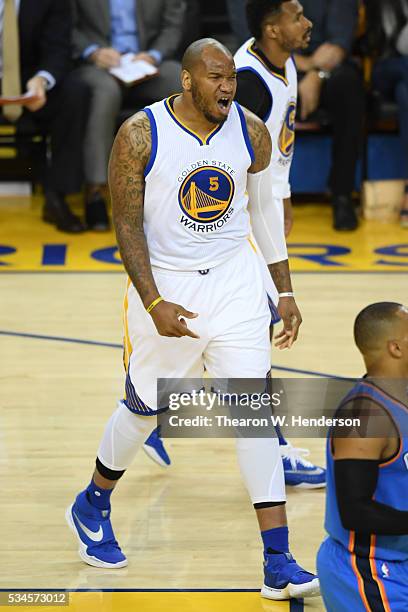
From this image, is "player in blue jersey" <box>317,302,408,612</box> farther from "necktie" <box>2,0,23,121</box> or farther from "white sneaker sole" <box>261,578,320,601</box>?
"necktie" <box>2,0,23,121</box>

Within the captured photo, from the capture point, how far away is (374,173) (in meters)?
9.50

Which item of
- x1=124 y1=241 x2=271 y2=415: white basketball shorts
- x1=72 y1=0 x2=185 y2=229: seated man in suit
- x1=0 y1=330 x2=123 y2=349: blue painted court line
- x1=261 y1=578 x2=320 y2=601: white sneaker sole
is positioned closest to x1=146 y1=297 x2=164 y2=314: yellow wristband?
x1=124 y1=241 x2=271 y2=415: white basketball shorts

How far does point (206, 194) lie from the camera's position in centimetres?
353

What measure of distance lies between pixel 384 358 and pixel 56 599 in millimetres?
1342

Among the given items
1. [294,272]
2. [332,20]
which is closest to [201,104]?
[294,272]

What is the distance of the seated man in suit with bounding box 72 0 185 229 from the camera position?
28.5 feet

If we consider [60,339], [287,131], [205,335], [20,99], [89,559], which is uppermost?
[287,131]

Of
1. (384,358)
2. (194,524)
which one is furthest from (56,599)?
(384,358)

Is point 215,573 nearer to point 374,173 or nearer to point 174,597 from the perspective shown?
point 174,597

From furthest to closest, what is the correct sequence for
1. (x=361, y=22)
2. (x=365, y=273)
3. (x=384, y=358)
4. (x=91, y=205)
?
(x=361, y=22), (x=91, y=205), (x=365, y=273), (x=384, y=358)

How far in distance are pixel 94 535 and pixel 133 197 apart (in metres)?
1.10

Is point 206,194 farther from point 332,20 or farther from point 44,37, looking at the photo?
point 332,20

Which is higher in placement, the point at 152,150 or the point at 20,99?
the point at 152,150

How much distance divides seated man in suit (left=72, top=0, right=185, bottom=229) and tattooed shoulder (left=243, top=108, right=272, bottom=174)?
5.02 meters
